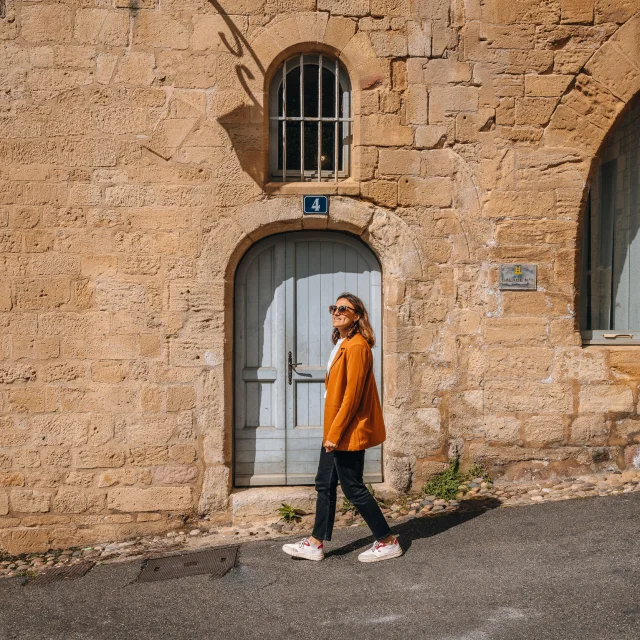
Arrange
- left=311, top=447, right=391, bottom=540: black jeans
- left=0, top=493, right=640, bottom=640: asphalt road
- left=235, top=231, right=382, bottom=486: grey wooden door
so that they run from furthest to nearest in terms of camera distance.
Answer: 1. left=235, top=231, right=382, bottom=486: grey wooden door
2. left=311, top=447, right=391, bottom=540: black jeans
3. left=0, top=493, right=640, bottom=640: asphalt road

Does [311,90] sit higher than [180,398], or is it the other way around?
[311,90]

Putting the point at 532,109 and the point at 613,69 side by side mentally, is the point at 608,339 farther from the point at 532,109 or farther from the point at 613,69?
the point at 613,69

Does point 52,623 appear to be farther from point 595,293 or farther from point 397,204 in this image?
point 595,293

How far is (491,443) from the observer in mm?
5766

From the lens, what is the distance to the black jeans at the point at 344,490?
443cm

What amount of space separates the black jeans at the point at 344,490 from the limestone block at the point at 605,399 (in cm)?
222

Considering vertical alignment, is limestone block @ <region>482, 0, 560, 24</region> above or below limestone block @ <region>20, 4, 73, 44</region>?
above

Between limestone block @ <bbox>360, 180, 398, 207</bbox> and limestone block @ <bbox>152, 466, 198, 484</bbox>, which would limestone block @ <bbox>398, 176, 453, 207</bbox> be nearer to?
limestone block @ <bbox>360, 180, 398, 207</bbox>

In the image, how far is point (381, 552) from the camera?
454 cm

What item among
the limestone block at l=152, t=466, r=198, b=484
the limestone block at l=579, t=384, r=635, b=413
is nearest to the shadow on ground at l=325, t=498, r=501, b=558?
the limestone block at l=579, t=384, r=635, b=413

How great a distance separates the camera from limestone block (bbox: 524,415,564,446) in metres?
5.76

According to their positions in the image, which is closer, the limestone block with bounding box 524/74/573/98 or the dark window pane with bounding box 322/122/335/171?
the limestone block with bounding box 524/74/573/98

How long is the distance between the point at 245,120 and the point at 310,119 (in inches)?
21.6

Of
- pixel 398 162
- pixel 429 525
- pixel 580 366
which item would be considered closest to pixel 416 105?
pixel 398 162
